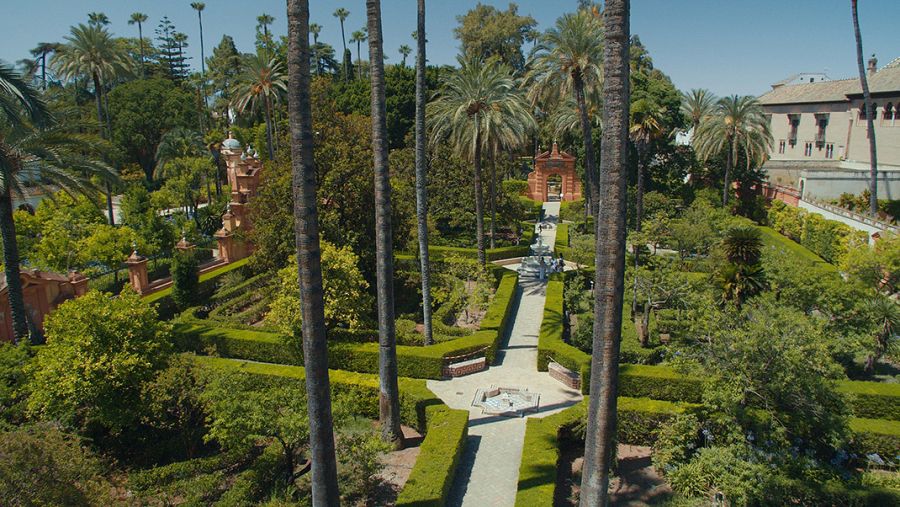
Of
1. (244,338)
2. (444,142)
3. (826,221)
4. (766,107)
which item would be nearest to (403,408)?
(244,338)

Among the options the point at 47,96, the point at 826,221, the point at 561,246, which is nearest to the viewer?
the point at 47,96

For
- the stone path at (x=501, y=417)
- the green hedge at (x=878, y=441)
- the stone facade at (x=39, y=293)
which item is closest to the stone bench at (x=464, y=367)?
the stone path at (x=501, y=417)

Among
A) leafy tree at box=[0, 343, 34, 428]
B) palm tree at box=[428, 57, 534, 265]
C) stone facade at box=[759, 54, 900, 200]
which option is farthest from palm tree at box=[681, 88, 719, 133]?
leafy tree at box=[0, 343, 34, 428]

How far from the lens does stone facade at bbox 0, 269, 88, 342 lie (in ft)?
74.7

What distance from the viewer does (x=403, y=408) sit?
58.4ft

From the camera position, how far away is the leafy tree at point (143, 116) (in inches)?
2228

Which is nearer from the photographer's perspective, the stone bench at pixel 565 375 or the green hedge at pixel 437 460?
the green hedge at pixel 437 460

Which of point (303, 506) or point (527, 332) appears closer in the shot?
point (303, 506)

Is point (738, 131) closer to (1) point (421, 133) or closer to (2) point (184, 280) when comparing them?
(1) point (421, 133)

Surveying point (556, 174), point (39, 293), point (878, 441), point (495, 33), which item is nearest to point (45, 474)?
point (39, 293)

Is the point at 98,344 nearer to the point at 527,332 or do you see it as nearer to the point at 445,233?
the point at 527,332

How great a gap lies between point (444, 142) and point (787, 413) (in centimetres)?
3034

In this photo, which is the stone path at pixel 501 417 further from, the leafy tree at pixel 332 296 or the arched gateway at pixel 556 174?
the arched gateway at pixel 556 174

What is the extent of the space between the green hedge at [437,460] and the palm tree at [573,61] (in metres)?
14.5
